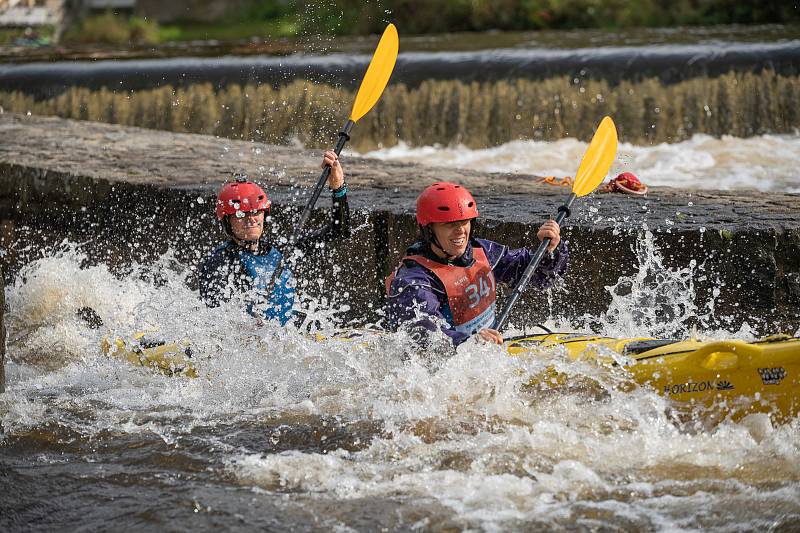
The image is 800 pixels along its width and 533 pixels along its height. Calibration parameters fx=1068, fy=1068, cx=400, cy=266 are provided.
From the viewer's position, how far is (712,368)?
4.30 metres

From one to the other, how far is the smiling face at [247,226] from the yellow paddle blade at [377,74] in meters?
1.26

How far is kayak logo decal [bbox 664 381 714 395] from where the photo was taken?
171 inches

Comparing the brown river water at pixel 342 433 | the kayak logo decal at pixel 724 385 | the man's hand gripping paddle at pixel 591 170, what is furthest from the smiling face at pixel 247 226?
the kayak logo decal at pixel 724 385

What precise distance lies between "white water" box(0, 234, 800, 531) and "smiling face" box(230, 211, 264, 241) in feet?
1.49

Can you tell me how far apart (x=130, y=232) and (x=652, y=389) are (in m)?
4.40

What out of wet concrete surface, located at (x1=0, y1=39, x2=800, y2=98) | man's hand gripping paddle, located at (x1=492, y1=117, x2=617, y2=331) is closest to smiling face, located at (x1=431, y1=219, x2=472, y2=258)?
man's hand gripping paddle, located at (x1=492, y1=117, x2=617, y2=331)

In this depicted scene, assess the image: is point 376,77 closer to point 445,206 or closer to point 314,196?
point 314,196

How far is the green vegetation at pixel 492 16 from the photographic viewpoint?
18.0m

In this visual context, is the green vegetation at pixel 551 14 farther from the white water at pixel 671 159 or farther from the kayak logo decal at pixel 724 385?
the kayak logo decal at pixel 724 385

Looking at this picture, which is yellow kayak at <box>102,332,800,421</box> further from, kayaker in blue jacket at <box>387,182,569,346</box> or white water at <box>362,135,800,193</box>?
white water at <box>362,135,800,193</box>

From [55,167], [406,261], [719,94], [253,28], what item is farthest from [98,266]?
[253,28]

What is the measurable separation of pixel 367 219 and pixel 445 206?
5.19 feet

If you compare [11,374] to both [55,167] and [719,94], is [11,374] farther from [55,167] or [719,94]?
[719,94]

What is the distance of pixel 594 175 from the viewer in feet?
19.8
